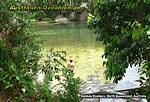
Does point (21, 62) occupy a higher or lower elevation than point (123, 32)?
lower

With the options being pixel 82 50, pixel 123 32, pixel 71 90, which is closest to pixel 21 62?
pixel 71 90

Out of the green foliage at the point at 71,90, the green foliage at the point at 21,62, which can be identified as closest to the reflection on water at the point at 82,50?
the green foliage at the point at 21,62

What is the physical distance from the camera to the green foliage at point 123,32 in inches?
340

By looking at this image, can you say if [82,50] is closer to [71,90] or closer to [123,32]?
[71,90]

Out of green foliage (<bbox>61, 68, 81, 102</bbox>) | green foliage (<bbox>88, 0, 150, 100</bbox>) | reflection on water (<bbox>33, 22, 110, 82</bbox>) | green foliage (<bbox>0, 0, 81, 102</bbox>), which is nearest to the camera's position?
green foliage (<bbox>88, 0, 150, 100</bbox>)

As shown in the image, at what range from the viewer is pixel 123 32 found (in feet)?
30.3

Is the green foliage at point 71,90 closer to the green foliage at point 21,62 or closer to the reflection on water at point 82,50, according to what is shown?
the green foliage at point 21,62

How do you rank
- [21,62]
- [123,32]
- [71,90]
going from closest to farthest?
[123,32] → [71,90] → [21,62]

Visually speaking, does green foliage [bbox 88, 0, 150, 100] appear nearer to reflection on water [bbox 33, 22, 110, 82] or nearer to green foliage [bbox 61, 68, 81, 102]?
green foliage [bbox 61, 68, 81, 102]

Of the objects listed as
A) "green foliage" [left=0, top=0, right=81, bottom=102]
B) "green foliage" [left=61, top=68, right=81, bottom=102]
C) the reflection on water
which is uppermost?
"green foliage" [left=0, top=0, right=81, bottom=102]

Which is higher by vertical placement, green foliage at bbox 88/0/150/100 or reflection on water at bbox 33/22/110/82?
green foliage at bbox 88/0/150/100

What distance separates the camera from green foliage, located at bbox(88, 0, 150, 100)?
8.64m

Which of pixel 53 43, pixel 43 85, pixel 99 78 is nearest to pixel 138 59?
pixel 43 85

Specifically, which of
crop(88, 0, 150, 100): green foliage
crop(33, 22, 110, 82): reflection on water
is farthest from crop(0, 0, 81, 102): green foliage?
crop(33, 22, 110, 82): reflection on water
